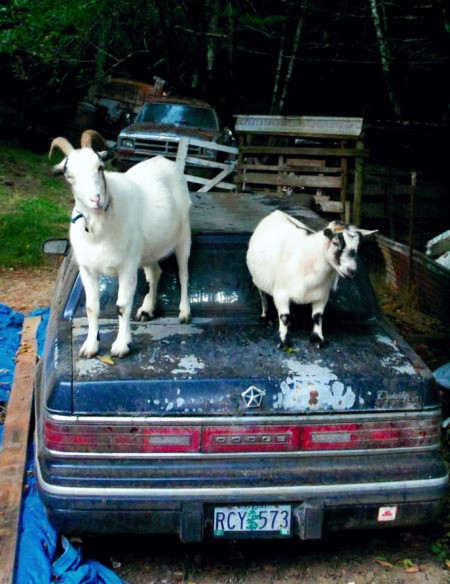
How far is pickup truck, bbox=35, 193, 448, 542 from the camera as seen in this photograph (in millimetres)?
2988

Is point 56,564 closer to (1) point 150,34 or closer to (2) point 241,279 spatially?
(2) point 241,279

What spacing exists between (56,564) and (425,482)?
184 centimetres

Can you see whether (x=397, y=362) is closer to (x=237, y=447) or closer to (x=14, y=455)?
(x=237, y=447)

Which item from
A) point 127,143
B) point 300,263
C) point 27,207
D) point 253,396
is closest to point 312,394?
point 253,396

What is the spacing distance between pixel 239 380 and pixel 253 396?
0.10 metres

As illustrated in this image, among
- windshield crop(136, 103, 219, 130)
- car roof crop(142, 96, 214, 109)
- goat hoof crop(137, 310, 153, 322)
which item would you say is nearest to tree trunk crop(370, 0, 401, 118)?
windshield crop(136, 103, 219, 130)

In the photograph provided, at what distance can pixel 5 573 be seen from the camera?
3109 millimetres

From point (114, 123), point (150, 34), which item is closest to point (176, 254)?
point (150, 34)

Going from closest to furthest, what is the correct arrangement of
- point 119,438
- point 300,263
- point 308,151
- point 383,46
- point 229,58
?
point 119,438, point 300,263, point 308,151, point 383,46, point 229,58

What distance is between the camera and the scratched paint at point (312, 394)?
308cm

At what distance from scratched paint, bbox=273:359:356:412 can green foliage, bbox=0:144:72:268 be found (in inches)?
297

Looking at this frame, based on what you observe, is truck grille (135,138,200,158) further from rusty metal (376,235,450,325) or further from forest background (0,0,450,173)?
rusty metal (376,235,450,325)

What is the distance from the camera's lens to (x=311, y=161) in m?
10.3

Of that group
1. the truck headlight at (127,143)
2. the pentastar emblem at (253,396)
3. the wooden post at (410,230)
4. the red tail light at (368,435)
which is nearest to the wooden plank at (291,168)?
the wooden post at (410,230)
